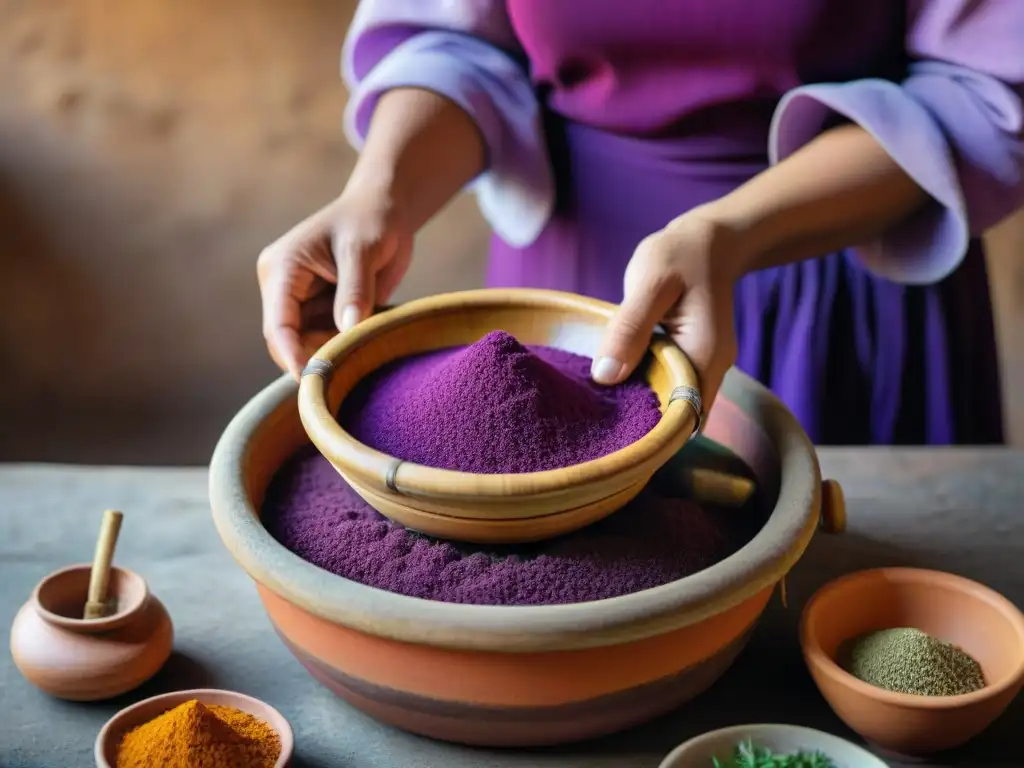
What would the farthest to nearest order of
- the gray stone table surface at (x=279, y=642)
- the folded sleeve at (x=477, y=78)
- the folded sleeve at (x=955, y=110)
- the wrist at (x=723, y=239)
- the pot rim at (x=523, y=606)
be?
the folded sleeve at (x=477, y=78)
the folded sleeve at (x=955, y=110)
the wrist at (x=723, y=239)
the gray stone table surface at (x=279, y=642)
the pot rim at (x=523, y=606)

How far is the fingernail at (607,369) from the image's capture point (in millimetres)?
706

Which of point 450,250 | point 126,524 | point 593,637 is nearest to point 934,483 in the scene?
point 593,637

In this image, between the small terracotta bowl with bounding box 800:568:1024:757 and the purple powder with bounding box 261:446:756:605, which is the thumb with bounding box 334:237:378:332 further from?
the small terracotta bowl with bounding box 800:568:1024:757

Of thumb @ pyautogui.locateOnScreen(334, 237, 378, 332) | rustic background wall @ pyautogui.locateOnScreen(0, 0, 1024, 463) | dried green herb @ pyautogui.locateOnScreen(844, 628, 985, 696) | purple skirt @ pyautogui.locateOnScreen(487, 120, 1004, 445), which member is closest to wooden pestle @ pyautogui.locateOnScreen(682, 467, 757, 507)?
dried green herb @ pyautogui.locateOnScreen(844, 628, 985, 696)

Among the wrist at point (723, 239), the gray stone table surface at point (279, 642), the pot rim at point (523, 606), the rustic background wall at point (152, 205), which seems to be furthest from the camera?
the rustic background wall at point (152, 205)

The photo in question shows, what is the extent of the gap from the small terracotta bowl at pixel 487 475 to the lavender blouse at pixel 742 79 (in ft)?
1.05

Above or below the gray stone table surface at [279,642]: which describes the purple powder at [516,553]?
Result: above

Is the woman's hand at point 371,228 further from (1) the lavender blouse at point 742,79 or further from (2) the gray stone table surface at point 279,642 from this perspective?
(2) the gray stone table surface at point 279,642

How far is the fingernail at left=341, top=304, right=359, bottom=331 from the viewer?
803mm

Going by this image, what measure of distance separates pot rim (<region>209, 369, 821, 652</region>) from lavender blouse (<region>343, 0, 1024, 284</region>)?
1.36 ft

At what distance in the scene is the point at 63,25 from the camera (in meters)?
1.90

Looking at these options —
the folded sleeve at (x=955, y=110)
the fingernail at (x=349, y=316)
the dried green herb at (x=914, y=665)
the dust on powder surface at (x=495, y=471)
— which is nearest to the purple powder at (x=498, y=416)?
the dust on powder surface at (x=495, y=471)

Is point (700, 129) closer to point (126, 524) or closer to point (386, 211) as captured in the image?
point (386, 211)

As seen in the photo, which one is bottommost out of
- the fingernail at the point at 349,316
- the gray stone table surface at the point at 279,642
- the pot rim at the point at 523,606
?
the gray stone table surface at the point at 279,642
